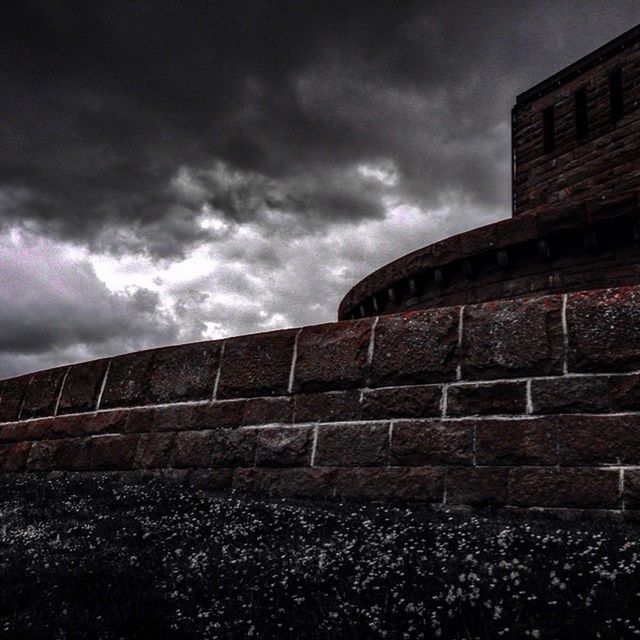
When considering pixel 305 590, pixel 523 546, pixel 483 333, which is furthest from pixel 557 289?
pixel 305 590

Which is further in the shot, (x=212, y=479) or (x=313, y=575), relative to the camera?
(x=212, y=479)

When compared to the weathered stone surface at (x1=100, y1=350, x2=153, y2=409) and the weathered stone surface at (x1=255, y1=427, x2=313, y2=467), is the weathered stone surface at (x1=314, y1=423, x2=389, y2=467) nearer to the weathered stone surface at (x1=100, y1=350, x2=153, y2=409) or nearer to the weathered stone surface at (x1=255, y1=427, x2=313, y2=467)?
the weathered stone surface at (x1=255, y1=427, x2=313, y2=467)

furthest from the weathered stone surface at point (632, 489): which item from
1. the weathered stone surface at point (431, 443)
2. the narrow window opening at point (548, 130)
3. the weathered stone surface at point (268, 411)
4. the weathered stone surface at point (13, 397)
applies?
the narrow window opening at point (548, 130)

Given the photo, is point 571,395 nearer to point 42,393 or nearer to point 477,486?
point 477,486

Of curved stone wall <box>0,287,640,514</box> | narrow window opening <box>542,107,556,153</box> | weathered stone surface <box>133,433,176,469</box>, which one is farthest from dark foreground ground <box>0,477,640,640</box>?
narrow window opening <box>542,107,556,153</box>

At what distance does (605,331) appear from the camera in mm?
3711

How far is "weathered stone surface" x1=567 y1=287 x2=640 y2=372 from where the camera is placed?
364 centimetres

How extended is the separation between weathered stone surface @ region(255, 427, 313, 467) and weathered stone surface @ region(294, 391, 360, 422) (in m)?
0.10

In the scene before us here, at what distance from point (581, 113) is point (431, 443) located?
14.3 metres

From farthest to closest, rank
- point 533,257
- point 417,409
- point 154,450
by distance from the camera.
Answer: point 533,257
point 154,450
point 417,409

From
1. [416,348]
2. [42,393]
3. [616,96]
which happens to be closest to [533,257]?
[416,348]

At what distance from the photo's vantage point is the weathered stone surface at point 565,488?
11.4 feet

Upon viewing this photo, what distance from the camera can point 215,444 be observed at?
4754mm

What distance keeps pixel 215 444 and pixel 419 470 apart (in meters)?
1.56
